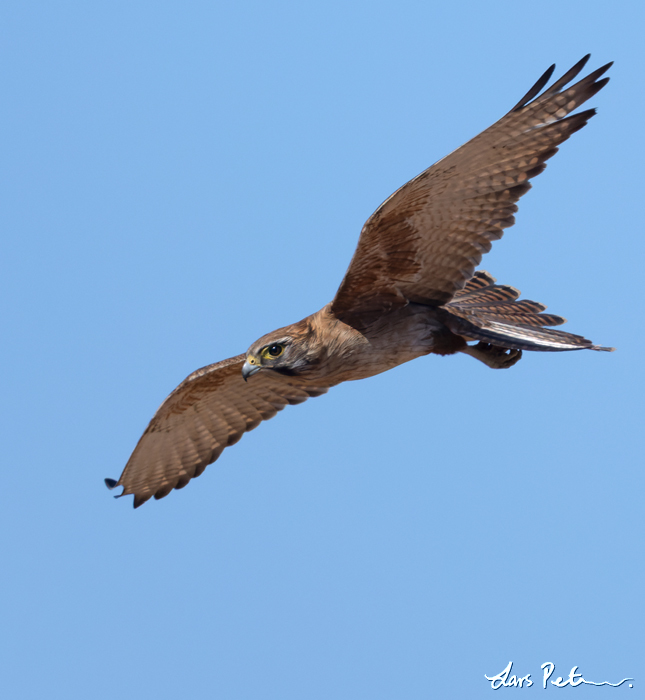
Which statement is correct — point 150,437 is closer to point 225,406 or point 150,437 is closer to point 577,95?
point 225,406

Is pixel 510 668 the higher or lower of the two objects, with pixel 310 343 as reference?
lower

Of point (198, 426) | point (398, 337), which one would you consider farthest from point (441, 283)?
point (198, 426)

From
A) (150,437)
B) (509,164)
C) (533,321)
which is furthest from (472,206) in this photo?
(150,437)

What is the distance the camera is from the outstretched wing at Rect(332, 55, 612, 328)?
21.0ft

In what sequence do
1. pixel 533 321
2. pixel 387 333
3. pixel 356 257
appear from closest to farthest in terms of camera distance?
pixel 356 257 → pixel 387 333 → pixel 533 321

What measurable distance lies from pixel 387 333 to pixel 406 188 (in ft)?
4.13

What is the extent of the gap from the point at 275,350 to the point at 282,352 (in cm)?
5

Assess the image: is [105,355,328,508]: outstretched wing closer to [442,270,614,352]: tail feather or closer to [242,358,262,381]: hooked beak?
[242,358,262,381]: hooked beak

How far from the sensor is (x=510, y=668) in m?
8.05

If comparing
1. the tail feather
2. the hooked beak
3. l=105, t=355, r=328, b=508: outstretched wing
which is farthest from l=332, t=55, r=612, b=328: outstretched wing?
l=105, t=355, r=328, b=508: outstretched wing

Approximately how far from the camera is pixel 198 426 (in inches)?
351

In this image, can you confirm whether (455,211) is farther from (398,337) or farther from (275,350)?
(275,350)

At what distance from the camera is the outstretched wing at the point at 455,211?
6.40 m

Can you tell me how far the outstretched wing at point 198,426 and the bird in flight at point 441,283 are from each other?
0.65 ft
